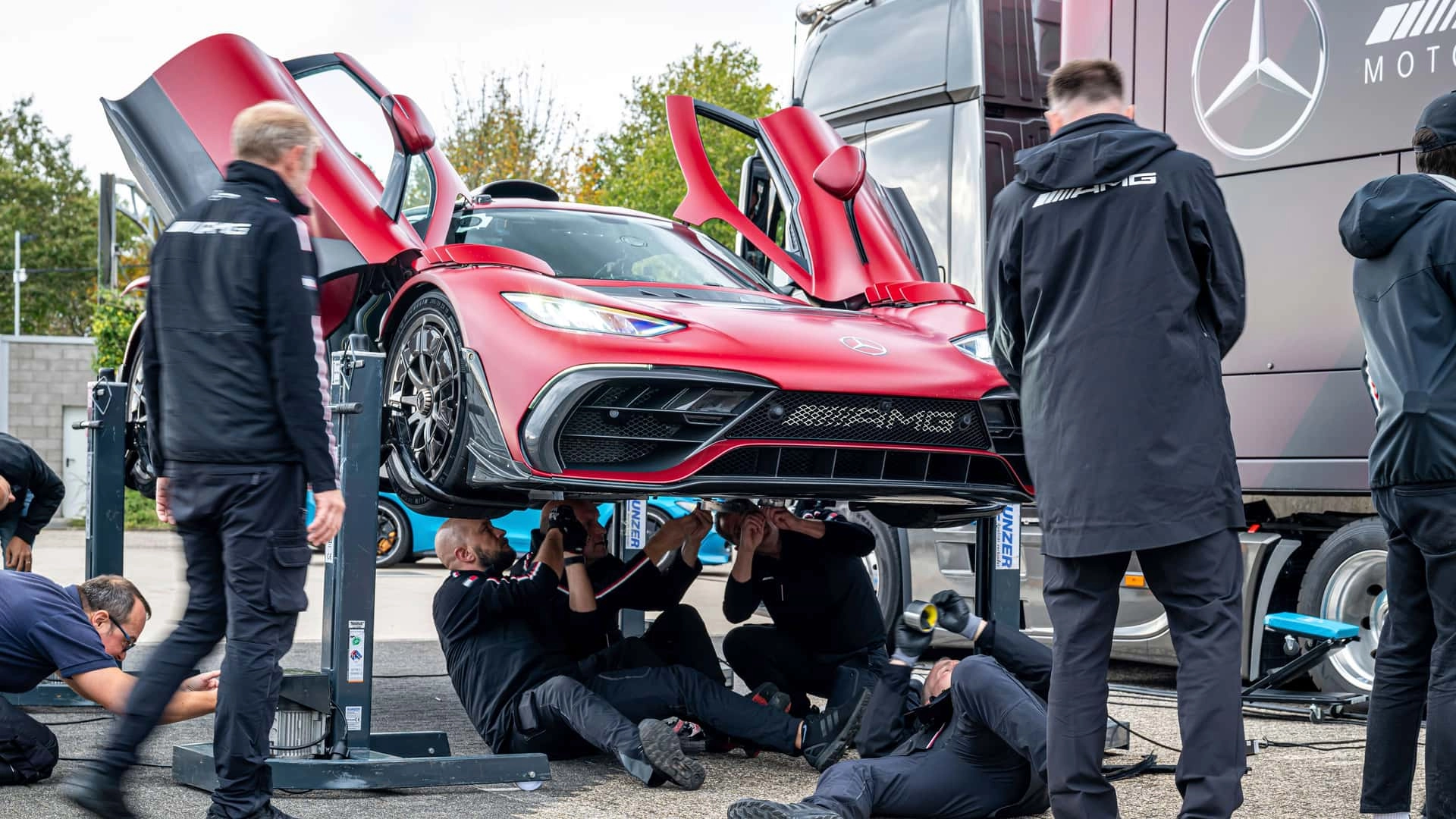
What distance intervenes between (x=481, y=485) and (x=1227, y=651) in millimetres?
2372

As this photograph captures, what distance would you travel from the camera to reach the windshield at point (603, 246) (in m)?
5.55

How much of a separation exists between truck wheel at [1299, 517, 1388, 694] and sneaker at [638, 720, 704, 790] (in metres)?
3.16

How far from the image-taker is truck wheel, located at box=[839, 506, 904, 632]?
838cm

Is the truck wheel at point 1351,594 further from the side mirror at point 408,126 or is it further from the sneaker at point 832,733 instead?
the side mirror at point 408,126

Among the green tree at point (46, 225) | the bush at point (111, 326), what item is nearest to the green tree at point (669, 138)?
the bush at point (111, 326)

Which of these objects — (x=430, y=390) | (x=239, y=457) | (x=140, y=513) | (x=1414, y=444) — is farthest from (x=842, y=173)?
(x=140, y=513)

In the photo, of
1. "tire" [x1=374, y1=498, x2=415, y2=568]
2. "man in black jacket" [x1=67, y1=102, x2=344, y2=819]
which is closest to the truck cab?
"man in black jacket" [x1=67, y1=102, x2=344, y2=819]

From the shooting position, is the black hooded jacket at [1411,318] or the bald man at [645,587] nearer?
the black hooded jacket at [1411,318]

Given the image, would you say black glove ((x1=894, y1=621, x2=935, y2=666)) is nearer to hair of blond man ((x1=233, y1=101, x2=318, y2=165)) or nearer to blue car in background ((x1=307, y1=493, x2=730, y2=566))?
hair of blond man ((x1=233, y1=101, x2=318, y2=165))

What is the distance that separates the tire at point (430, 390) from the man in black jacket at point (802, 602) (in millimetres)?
1284

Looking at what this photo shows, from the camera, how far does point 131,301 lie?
24531 millimetres

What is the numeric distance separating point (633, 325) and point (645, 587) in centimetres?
145

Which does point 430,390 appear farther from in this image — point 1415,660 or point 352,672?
point 1415,660

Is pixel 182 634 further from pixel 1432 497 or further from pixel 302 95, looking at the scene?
pixel 1432 497
